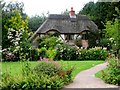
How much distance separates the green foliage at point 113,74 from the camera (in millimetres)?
3500

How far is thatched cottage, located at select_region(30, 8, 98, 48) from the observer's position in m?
9.30

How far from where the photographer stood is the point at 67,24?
9727mm

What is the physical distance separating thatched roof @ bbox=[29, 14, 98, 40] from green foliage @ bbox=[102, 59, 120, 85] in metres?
5.45

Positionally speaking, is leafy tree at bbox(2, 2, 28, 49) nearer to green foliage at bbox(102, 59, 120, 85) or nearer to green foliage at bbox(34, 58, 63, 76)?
green foliage at bbox(34, 58, 63, 76)

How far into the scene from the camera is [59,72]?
3646 mm

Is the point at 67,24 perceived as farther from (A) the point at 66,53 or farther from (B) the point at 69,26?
(A) the point at 66,53

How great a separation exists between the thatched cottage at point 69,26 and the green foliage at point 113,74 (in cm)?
528

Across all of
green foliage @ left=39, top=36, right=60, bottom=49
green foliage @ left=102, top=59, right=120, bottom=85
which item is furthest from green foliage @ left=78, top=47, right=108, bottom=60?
green foliage @ left=102, top=59, right=120, bottom=85

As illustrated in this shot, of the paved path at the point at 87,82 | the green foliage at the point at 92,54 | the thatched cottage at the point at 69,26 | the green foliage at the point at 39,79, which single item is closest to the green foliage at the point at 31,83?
the green foliage at the point at 39,79

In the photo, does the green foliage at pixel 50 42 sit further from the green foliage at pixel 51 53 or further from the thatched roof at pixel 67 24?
the thatched roof at pixel 67 24

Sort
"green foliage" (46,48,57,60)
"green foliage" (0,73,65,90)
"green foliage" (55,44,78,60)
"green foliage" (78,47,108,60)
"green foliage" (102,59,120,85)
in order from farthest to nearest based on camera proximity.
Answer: "green foliage" (78,47,108,60) → "green foliage" (55,44,78,60) → "green foliage" (46,48,57,60) → "green foliage" (102,59,120,85) → "green foliage" (0,73,65,90)

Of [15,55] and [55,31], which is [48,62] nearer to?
[15,55]

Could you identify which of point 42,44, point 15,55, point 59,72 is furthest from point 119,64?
point 42,44

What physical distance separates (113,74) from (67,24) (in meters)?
6.21
